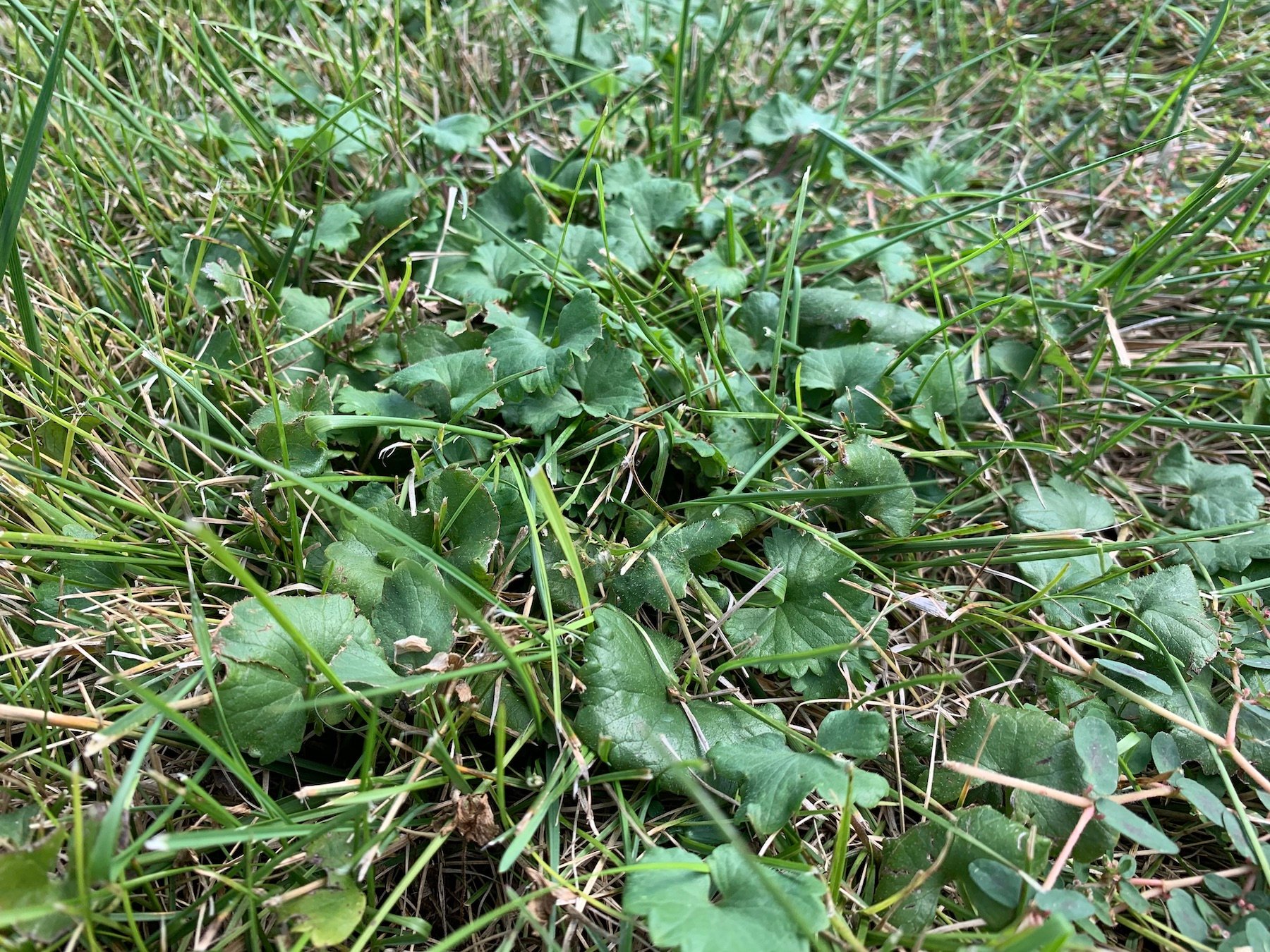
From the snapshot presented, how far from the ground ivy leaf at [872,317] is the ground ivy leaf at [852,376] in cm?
7

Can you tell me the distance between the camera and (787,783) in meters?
1.15

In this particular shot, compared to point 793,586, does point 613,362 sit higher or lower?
higher

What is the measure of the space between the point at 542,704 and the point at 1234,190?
5.44 feet

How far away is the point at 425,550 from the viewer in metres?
1.04

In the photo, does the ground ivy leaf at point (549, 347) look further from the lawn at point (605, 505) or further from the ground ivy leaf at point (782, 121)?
the ground ivy leaf at point (782, 121)

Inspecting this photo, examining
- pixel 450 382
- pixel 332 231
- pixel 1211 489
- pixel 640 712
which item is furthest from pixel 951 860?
pixel 332 231

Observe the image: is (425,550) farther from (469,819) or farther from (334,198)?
(334,198)

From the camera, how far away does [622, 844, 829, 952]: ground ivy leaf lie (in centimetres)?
98

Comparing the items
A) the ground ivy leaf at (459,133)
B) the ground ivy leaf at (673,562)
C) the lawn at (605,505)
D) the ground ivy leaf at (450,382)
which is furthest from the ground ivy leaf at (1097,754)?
the ground ivy leaf at (459,133)

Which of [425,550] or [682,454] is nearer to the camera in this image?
[425,550]

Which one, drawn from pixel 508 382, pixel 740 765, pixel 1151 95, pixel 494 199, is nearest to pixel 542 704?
pixel 740 765

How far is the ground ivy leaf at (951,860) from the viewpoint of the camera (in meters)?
1.11

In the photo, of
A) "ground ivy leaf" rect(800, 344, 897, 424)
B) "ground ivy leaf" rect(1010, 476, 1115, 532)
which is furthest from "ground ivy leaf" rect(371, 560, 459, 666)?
"ground ivy leaf" rect(1010, 476, 1115, 532)

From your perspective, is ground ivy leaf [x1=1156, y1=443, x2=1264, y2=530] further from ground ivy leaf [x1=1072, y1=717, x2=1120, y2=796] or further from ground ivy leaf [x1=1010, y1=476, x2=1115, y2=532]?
ground ivy leaf [x1=1072, y1=717, x2=1120, y2=796]
